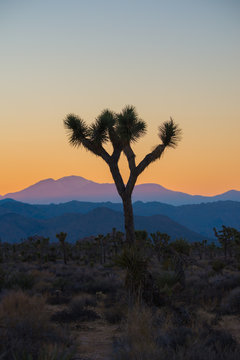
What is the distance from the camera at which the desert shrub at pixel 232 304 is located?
30.6 ft

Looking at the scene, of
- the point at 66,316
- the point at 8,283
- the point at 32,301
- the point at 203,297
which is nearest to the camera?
the point at 32,301

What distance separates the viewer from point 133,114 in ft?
49.3

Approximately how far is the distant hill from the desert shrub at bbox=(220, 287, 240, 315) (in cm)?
15004

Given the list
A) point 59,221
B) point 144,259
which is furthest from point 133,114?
point 59,221

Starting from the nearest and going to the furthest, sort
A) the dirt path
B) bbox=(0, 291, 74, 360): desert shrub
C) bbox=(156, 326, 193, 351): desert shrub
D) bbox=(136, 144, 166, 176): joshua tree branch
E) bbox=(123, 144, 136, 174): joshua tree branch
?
bbox=(0, 291, 74, 360): desert shrub < bbox=(156, 326, 193, 351): desert shrub < the dirt path < bbox=(136, 144, 166, 176): joshua tree branch < bbox=(123, 144, 136, 174): joshua tree branch

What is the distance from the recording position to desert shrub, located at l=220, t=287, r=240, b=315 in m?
9.31

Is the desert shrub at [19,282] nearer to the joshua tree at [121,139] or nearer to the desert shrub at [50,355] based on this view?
the joshua tree at [121,139]

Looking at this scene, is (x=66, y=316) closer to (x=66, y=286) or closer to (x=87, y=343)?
(x=87, y=343)

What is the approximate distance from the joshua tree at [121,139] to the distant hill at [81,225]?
478 feet

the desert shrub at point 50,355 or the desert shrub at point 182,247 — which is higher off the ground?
the desert shrub at point 182,247

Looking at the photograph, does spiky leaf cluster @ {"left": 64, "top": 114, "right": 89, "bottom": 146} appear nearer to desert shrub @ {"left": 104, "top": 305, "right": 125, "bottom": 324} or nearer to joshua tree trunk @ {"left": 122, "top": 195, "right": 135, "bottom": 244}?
joshua tree trunk @ {"left": 122, "top": 195, "right": 135, "bottom": 244}

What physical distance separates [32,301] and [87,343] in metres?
2.30

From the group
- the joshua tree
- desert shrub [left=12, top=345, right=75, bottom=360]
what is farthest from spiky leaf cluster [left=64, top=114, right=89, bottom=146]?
desert shrub [left=12, top=345, right=75, bottom=360]

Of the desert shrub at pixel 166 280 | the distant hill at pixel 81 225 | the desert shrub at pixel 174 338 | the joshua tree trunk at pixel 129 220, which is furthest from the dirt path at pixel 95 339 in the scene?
the distant hill at pixel 81 225
